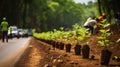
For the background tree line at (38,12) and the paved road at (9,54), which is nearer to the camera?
the paved road at (9,54)

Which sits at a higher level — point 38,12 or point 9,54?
point 38,12

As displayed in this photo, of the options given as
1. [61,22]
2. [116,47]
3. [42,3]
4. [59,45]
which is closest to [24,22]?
[42,3]

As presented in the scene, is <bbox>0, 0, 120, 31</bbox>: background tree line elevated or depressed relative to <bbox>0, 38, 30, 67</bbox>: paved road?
elevated

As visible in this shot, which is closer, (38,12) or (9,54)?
(9,54)

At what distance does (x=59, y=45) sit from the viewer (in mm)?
21875

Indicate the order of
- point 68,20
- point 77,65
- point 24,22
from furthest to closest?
point 68,20
point 24,22
point 77,65

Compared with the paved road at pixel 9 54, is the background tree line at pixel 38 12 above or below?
above

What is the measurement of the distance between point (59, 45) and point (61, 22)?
12322 centimetres

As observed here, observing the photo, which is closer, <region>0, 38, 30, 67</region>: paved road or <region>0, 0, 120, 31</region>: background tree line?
<region>0, 38, 30, 67</region>: paved road

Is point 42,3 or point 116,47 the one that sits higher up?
point 42,3

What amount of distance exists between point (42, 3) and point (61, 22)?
41446 mm

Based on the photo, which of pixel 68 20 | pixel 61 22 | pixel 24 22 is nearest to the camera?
pixel 24 22

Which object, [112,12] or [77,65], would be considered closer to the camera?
[77,65]

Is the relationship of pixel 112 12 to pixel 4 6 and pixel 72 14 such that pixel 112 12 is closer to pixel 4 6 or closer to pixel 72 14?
pixel 4 6
